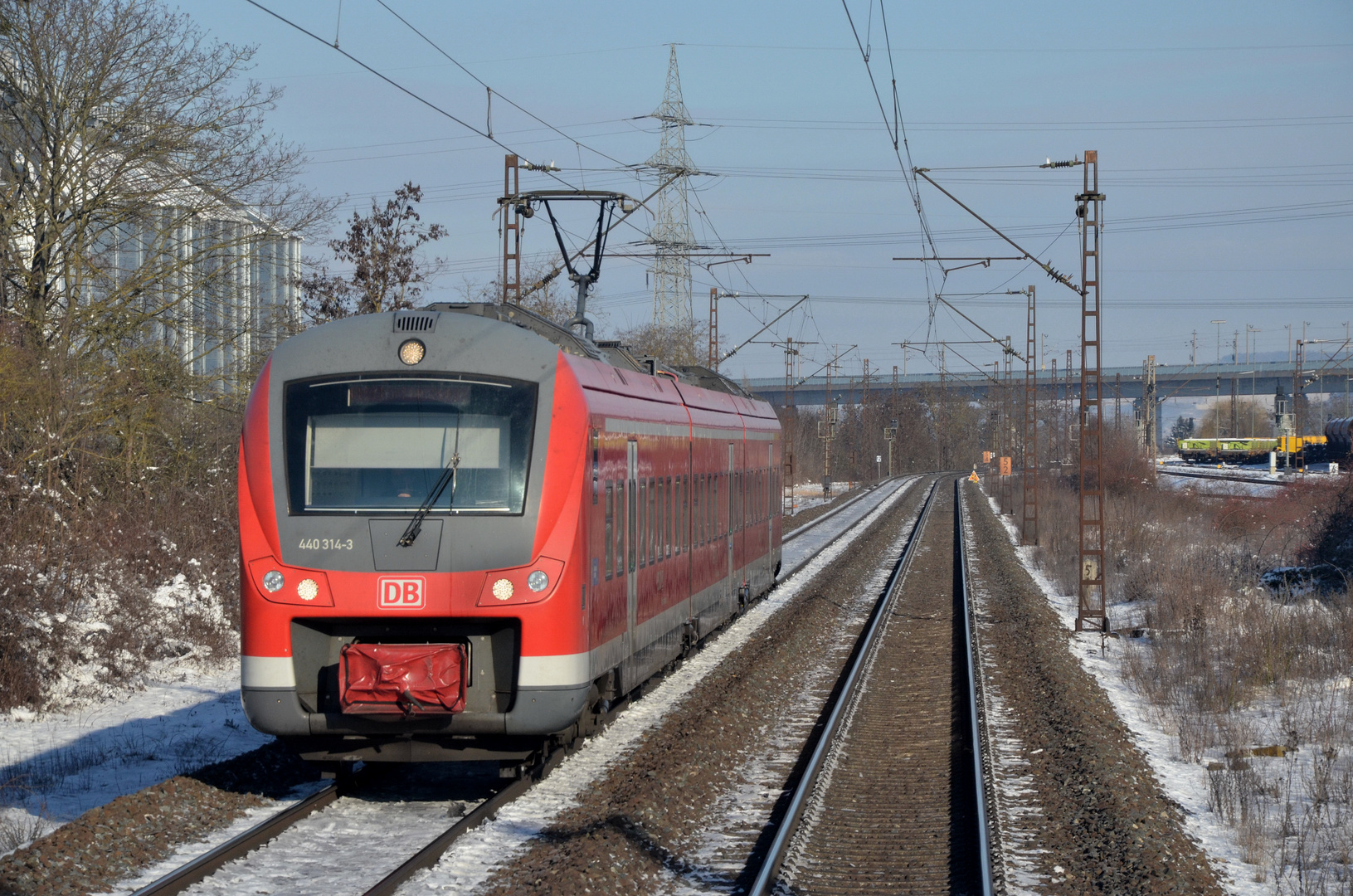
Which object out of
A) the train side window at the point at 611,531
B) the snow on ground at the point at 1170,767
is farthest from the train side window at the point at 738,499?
the train side window at the point at 611,531

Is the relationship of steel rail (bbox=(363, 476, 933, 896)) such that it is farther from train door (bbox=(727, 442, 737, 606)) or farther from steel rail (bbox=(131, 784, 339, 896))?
train door (bbox=(727, 442, 737, 606))

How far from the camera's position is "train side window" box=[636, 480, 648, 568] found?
1065cm

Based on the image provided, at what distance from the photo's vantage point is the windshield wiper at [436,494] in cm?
789

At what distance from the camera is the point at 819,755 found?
965cm

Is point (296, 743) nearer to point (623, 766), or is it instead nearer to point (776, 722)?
point (623, 766)

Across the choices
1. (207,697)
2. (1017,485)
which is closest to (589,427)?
(207,697)

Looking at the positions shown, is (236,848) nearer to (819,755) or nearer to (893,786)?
(819,755)

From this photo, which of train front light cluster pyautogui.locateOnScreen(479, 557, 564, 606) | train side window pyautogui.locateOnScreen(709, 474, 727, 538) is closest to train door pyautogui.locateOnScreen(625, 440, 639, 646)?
train front light cluster pyautogui.locateOnScreen(479, 557, 564, 606)

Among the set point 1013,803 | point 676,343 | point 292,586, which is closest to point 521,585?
point 292,586

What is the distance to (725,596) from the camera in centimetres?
1616

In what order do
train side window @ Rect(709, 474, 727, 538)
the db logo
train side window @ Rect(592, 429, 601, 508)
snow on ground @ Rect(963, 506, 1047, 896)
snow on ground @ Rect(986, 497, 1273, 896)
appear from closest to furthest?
snow on ground @ Rect(963, 506, 1047, 896)
snow on ground @ Rect(986, 497, 1273, 896)
the db logo
train side window @ Rect(592, 429, 601, 508)
train side window @ Rect(709, 474, 727, 538)

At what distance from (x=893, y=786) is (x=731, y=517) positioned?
7326mm

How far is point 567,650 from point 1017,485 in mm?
50436

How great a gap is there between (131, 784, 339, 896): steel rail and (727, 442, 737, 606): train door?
8.41 m
